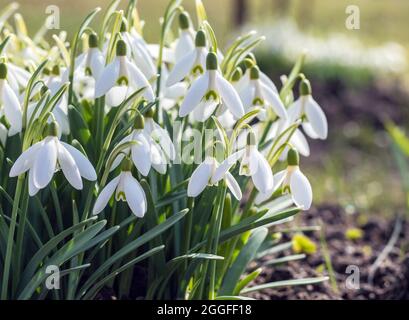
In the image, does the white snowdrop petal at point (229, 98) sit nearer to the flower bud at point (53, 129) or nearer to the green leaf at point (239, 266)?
the flower bud at point (53, 129)

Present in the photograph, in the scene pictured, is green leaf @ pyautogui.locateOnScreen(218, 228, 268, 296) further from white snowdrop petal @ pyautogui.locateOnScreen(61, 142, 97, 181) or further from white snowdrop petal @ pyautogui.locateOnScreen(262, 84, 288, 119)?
white snowdrop petal @ pyautogui.locateOnScreen(61, 142, 97, 181)

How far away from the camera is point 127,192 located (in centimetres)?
180

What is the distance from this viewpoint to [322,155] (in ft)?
17.7

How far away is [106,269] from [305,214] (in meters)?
1.78

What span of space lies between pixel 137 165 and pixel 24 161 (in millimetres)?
253

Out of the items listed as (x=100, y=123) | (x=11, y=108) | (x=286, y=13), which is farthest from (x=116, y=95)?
(x=286, y=13)

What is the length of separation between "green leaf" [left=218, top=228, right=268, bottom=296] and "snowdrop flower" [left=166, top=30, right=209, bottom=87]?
534 mm

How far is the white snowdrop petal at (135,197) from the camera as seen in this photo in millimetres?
1788

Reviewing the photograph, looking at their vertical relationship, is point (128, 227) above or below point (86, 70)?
below

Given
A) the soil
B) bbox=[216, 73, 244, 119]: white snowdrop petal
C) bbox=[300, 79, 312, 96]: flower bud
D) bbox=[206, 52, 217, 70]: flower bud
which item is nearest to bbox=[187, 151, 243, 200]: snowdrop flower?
bbox=[216, 73, 244, 119]: white snowdrop petal

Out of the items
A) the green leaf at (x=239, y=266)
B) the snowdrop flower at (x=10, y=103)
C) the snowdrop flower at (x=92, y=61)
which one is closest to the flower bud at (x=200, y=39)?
the snowdrop flower at (x=92, y=61)

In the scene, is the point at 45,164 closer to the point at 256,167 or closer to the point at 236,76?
the point at 256,167
